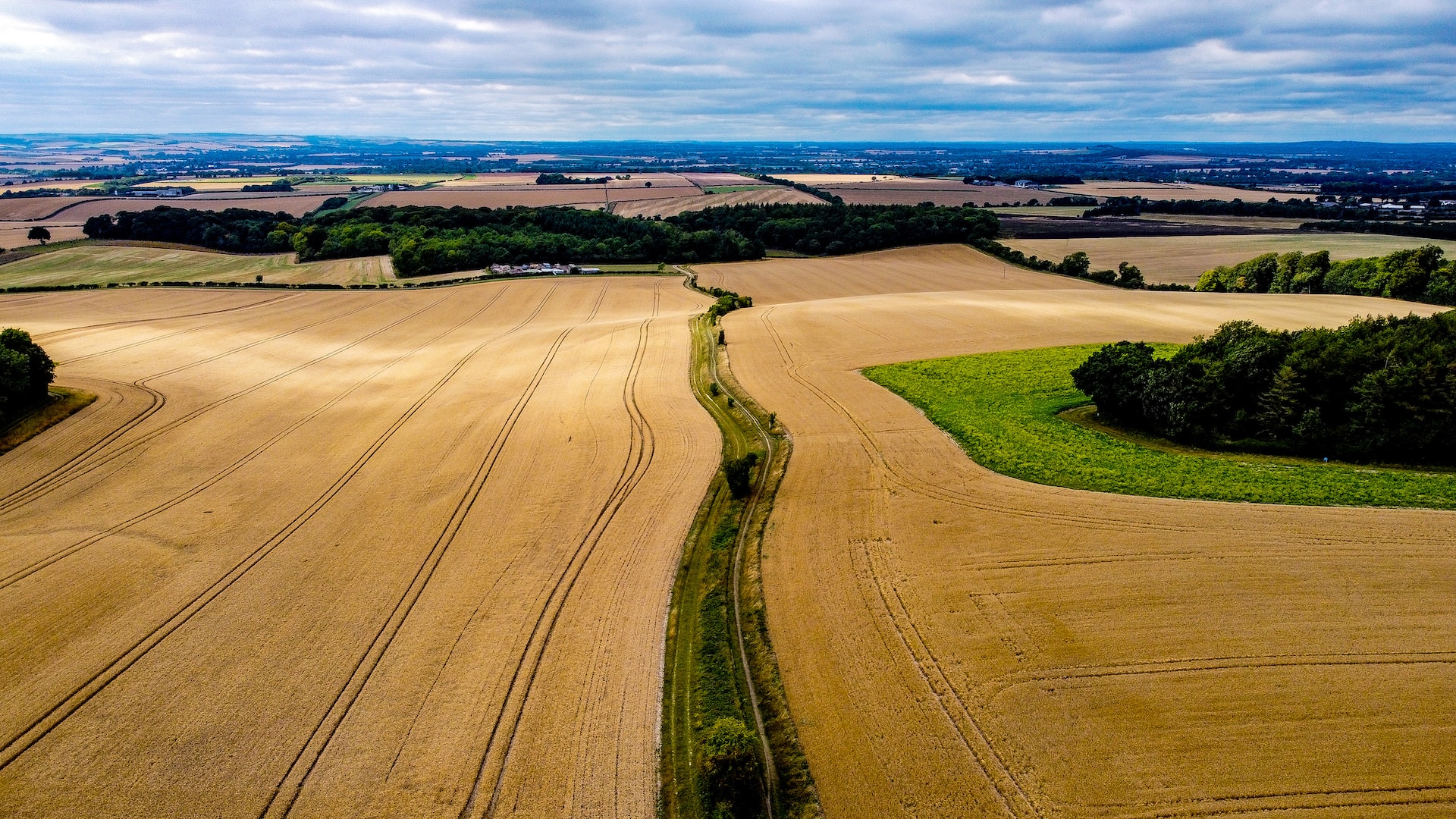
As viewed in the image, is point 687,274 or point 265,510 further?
point 687,274

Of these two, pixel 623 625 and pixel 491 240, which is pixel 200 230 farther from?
pixel 623 625

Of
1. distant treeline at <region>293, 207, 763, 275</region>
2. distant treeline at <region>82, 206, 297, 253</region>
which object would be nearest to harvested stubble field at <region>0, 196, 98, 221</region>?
distant treeline at <region>82, 206, 297, 253</region>

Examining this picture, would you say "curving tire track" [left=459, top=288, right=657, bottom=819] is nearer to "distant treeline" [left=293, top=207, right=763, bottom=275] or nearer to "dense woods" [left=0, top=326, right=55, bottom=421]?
"dense woods" [left=0, top=326, right=55, bottom=421]

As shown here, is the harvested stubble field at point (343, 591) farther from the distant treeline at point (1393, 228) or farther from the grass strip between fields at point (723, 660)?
the distant treeline at point (1393, 228)

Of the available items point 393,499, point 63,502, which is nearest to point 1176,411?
point 393,499

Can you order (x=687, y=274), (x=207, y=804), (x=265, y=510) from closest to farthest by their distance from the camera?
(x=207, y=804) → (x=265, y=510) → (x=687, y=274)

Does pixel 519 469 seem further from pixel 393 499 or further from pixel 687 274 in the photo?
pixel 687 274

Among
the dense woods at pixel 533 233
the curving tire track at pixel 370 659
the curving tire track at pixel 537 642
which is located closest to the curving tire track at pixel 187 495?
the curving tire track at pixel 370 659
